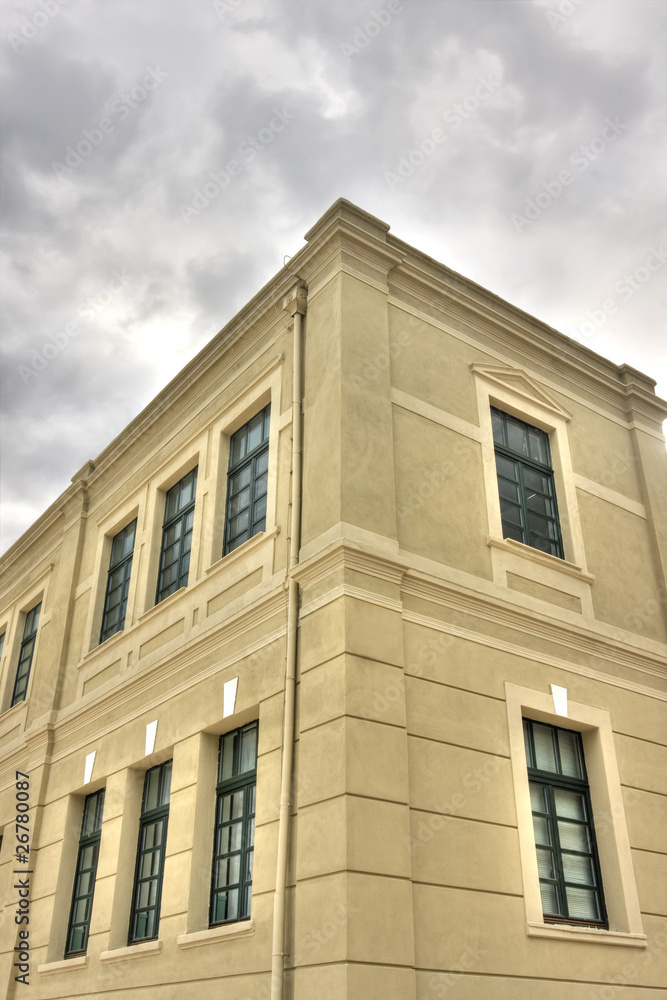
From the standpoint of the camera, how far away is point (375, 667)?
9023mm

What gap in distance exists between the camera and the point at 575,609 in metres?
11.6

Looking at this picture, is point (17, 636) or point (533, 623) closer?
point (533, 623)

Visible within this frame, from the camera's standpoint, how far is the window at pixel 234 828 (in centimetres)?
974

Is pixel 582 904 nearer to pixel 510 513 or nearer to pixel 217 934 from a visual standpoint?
pixel 217 934

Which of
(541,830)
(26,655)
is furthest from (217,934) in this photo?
(26,655)

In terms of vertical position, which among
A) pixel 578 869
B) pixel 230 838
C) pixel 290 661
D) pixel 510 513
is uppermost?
pixel 510 513

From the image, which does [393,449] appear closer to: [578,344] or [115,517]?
[578,344]

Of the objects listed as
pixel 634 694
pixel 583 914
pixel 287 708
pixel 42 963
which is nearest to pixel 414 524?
pixel 287 708

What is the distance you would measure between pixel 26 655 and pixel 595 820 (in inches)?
455

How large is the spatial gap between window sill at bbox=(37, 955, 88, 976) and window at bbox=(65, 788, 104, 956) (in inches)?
10.2

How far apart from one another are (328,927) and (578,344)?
9.36 m

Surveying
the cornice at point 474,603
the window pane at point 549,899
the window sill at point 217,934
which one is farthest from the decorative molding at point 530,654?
the window sill at point 217,934

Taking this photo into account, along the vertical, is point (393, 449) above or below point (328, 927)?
above

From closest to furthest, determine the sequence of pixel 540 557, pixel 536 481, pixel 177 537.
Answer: pixel 540 557
pixel 536 481
pixel 177 537
